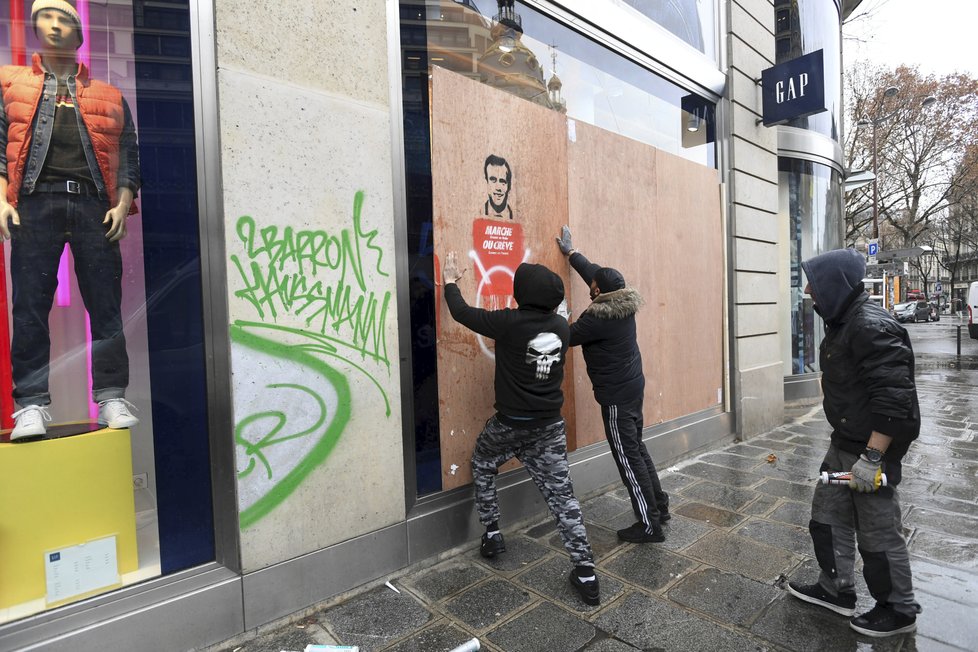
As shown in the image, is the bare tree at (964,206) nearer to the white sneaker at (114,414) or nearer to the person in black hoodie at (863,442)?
the person in black hoodie at (863,442)

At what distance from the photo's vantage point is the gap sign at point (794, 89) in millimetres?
5914

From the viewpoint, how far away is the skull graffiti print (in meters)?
3.16

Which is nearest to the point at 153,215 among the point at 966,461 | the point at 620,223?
the point at 620,223

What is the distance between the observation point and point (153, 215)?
2643mm

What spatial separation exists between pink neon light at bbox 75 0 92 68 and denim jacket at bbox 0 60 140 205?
1.8 inches

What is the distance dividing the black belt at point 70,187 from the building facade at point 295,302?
218 mm

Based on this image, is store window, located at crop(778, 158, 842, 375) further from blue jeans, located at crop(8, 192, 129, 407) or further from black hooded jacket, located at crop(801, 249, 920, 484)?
blue jeans, located at crop(8, 192, 129, 407)

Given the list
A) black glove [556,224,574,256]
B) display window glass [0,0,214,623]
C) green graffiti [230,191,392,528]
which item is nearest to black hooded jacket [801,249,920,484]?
black glove [556,224,574,256]

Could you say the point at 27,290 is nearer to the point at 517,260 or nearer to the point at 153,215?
the point at 153,215

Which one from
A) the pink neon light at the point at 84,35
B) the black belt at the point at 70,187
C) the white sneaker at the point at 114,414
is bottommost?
the white sneaker at the point at 114,414

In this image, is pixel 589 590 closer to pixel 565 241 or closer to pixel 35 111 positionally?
pixel 565 241

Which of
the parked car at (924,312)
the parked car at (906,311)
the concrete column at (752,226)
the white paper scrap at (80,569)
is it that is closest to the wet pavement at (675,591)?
the white paper scrap at (80,569)

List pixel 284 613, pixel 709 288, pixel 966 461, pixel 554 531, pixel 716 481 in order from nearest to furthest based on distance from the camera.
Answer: pixel 284 613, pixel 554 531, pixel 716 481, pixel 966 461, pixel 709 288

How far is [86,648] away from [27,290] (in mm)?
1558
